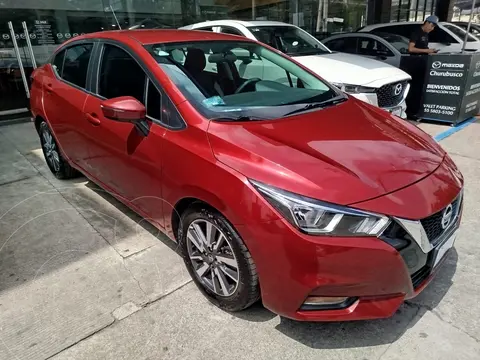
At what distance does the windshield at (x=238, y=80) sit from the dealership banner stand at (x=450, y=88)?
409 cm

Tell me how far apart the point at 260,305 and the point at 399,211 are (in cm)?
106

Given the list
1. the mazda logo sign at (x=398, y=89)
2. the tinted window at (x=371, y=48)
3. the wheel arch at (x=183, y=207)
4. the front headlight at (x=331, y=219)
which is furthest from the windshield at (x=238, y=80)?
the tinted window at (x=371, y=48)

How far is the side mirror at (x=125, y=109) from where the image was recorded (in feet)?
8.10

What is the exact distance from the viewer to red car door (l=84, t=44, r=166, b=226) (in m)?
2.57

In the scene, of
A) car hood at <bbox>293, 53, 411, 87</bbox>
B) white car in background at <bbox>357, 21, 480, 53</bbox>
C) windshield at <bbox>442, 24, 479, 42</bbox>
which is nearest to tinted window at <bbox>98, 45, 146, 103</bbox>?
car hood at <bbox>293, 53, 411, 87</bbox>

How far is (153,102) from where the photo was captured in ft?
8.54

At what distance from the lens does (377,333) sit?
2152mm

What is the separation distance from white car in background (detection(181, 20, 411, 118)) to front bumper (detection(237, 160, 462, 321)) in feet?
12.1

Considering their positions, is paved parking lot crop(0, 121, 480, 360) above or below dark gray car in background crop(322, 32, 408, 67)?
below

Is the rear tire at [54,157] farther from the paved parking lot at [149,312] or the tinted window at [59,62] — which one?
the paved parking lot at [149,312]

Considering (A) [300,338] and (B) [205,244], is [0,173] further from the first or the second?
(A) [300,338]

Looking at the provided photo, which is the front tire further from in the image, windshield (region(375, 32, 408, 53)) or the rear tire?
windshield (region(375, 32, 408, 53))

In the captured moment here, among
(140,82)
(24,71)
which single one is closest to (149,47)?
(140,82)

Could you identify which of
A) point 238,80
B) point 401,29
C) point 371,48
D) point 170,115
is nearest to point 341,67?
point 238,80
